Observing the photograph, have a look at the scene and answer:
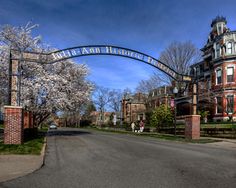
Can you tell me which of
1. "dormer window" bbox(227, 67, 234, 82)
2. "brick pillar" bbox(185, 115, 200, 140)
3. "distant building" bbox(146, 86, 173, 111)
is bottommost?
"brick pillar" bbox(185, 115, 200, 140)

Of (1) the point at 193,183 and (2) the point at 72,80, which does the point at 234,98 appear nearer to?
(2) the point at 72,80

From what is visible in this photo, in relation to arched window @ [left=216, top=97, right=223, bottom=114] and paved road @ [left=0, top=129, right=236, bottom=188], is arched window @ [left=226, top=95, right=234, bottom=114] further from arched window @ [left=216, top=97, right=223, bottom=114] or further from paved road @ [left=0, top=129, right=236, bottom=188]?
paved road @ [left=0, top=129, right=236, bottom=188]

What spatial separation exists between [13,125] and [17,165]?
7.24 m

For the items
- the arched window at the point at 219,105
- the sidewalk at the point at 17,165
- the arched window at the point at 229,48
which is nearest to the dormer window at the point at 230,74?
the arched window at the point at 229,48

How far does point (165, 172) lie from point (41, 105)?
21383 millimetres

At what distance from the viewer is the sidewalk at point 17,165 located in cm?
850

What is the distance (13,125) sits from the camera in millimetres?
16953

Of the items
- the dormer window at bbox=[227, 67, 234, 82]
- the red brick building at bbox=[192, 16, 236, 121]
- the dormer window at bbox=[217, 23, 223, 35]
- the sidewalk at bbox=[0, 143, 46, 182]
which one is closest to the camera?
the sidewalk at bbox=[0, 143, 46, 182]

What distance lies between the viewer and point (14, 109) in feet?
56.1

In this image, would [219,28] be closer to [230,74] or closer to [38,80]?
[230,74]

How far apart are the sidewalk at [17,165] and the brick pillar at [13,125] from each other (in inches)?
191

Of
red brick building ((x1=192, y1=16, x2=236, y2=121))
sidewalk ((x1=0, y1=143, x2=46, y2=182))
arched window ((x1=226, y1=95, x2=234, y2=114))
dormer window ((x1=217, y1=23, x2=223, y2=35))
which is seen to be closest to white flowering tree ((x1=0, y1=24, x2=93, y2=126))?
sidewalk ((x1=0, y1=143, x2=46, y2=182))

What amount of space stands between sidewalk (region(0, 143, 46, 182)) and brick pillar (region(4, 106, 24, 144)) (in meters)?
4.86

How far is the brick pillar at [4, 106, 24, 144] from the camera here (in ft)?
55.3
